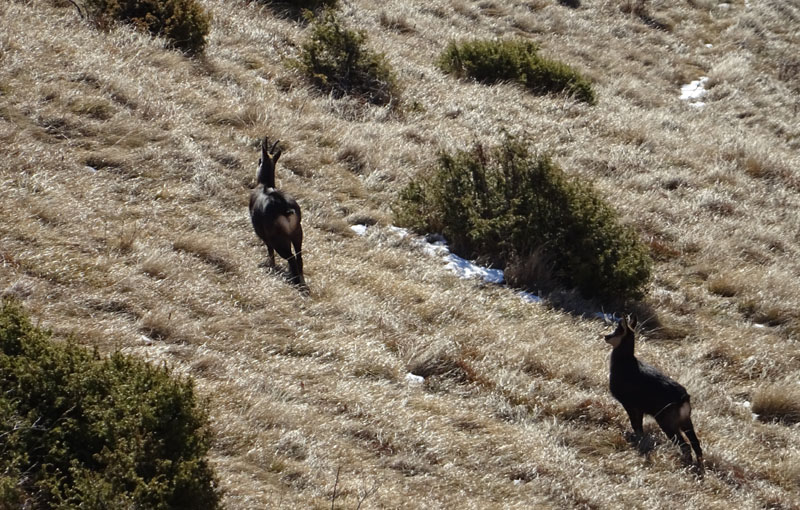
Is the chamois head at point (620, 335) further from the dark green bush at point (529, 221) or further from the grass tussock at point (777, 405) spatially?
the dark green bush at point (529, 221)

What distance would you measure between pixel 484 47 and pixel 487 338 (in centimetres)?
885

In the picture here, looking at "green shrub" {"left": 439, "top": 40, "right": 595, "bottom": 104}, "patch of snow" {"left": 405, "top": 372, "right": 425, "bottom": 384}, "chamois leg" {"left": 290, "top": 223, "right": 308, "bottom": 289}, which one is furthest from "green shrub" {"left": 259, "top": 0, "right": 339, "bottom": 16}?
"patch of snow" {"left": 405, "top": 372, "right": 425, "bottom": 384}

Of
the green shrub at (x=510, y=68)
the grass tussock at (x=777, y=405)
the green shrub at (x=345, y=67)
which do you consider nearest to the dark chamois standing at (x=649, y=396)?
the grass tussock at (x=777, y=405)

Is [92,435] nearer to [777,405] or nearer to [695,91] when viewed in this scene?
[777,405]

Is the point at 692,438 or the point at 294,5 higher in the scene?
the point at 294,5

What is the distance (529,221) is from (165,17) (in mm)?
6089

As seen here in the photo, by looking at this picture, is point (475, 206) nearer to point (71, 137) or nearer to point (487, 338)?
point (487, 338)

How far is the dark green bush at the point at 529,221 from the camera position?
30.5 feet

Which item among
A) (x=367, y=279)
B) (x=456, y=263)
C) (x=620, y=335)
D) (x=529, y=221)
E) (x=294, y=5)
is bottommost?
(x=456, y=263)

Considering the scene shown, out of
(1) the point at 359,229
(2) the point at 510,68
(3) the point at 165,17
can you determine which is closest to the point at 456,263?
(1) the point at 359,229

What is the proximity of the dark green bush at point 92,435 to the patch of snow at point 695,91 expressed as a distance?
14.6m

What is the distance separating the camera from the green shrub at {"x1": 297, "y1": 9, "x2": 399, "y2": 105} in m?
13.1

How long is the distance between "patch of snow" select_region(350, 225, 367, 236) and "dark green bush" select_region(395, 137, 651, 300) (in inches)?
18.3

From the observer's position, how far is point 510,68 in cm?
1517
